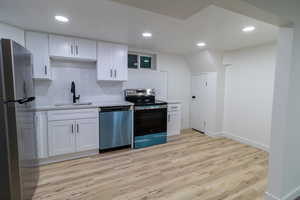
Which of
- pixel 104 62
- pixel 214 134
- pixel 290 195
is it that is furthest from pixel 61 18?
pixel 214 134

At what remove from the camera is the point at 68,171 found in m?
2.47

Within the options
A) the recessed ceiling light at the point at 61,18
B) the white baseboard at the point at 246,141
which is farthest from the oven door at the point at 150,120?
the recessed ceiling light at the point at 61,18

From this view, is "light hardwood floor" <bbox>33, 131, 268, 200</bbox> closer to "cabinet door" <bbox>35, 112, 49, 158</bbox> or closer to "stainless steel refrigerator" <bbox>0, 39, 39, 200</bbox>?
"cabinet door" <bbox>35, 112, 49, 158</bbox>

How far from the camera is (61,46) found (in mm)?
2873

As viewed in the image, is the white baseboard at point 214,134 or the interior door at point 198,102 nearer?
the white baseboard at point 214,134

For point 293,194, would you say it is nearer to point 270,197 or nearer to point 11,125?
point 270,197

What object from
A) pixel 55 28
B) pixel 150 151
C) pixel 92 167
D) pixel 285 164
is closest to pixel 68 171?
pixel 92 167

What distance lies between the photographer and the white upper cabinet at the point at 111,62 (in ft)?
10.7

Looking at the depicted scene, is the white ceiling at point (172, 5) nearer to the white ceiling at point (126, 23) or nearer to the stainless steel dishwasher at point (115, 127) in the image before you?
the white ceiling at point (126, 23)

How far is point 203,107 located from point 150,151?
2.15 meters

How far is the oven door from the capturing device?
11.1ft

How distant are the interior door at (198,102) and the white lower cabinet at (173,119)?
92 cm

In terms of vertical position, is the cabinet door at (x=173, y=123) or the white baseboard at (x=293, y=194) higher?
the cabinet door at (x=173, y=123)

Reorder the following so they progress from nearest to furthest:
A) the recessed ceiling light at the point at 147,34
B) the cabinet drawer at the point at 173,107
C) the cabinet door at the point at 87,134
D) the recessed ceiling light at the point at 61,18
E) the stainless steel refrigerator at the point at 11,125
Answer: the stainless steel refrigerator at the point at 11,125
the recessed ceiling light at the point at 61,18
the recessed ceiling light at the point at 147,34
the cabinet door at the point at 87,134
the cabinet drawer at the point at 173,107
